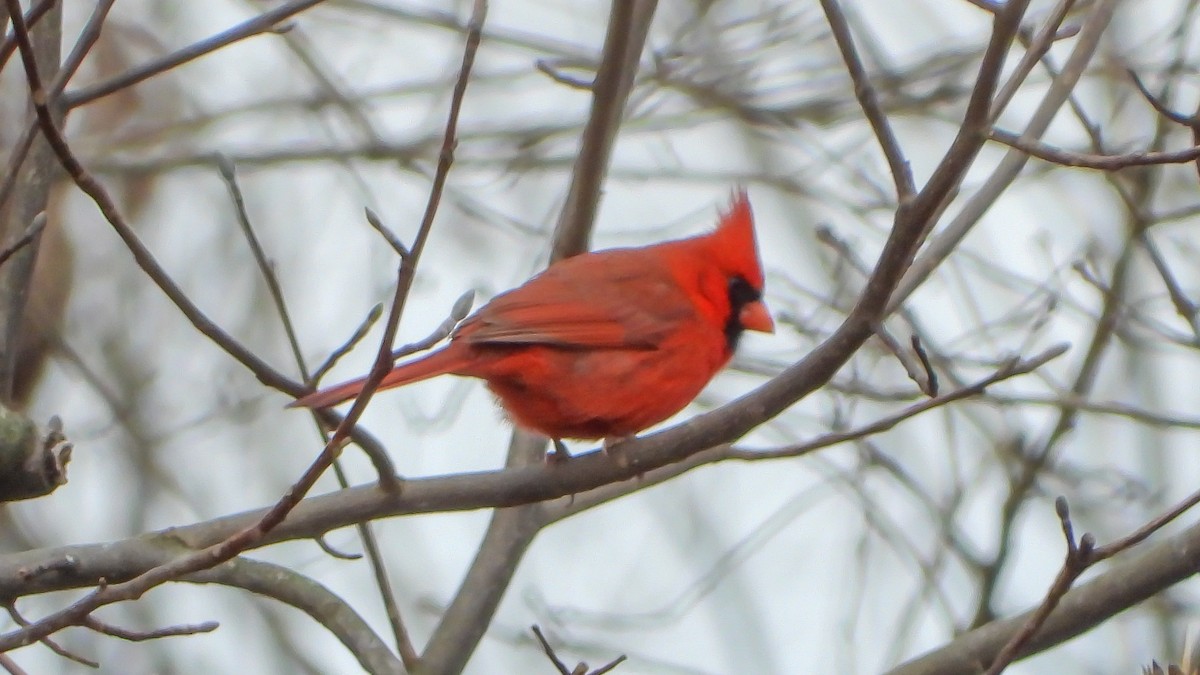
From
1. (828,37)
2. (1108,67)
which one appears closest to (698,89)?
(828,37)

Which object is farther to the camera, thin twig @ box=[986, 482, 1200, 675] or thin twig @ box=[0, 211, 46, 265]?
thin twig @ box=[0, 211, 46, 265]

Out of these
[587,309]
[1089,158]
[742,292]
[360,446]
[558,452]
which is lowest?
[360,446]

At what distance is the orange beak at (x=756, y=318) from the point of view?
361 cm

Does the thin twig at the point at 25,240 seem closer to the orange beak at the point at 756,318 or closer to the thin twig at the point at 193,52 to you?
the thin twig at the point at 193,52

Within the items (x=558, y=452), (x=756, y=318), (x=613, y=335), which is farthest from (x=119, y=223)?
(x=756, y=318)

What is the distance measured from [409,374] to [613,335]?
2.03 feet

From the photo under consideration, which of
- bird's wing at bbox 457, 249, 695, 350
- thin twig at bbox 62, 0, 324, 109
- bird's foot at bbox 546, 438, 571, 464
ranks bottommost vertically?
bird's foot at bbox 546, 438, 571, 464

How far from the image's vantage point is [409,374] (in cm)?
288

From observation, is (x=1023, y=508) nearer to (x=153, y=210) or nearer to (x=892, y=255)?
(x=892, y=255)

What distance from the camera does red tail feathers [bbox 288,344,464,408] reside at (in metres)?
2.45

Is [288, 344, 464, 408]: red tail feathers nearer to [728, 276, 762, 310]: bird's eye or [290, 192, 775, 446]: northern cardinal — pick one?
[290, 192, 775, 446]: northern cardinal

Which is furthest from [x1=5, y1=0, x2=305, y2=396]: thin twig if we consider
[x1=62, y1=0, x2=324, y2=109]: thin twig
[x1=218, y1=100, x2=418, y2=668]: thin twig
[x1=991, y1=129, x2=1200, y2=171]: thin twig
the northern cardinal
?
[x1=991, y1=129, x2=1200, y2=171]: thin twig

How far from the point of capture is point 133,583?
1826 millimetres

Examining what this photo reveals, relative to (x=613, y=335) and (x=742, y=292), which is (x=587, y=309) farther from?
(x=742, y=292)
